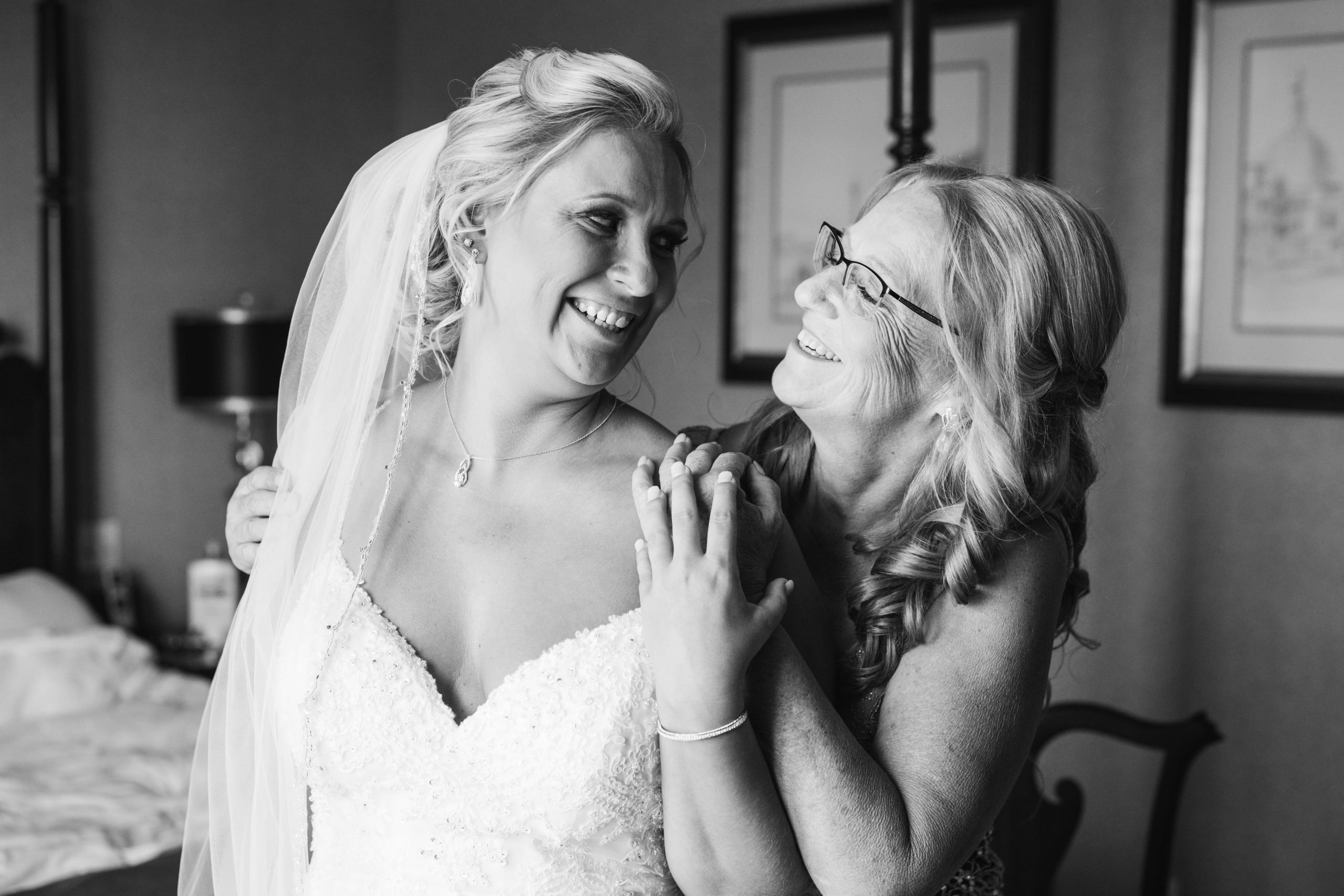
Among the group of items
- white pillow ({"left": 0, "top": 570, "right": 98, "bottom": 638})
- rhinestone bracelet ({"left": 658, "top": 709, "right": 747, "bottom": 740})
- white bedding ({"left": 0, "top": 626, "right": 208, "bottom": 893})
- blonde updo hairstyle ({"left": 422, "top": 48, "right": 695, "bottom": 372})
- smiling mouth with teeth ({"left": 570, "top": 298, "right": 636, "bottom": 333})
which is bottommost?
white bedding ({"left": 0, "top": 626, "right": 208, "bottom": 893})

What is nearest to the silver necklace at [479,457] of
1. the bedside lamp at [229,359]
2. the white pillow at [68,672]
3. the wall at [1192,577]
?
the white pillow at [68,672]

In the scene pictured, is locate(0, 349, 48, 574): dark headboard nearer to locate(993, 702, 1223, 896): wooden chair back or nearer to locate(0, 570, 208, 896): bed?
locate(0, 570, 208, 896): bed

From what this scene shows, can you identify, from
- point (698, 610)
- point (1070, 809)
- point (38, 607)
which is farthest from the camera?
point (38, 607)

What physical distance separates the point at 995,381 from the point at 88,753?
267cm

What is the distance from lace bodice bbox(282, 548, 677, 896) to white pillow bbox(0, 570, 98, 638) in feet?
7.76

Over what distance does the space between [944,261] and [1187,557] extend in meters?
2.81

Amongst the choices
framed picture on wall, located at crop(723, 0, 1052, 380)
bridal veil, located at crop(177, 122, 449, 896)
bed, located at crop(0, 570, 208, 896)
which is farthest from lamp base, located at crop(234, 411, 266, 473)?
bridal veil, located at crop(177, 122, 449, 896)

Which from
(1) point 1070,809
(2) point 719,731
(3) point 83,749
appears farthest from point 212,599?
(2) point 719,731

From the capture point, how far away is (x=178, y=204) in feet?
15.3

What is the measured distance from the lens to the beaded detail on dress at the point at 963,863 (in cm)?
168

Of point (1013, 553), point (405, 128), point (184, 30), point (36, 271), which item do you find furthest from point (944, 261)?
point (405, 128)

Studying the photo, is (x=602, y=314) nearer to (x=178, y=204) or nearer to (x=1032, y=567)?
(x=1032, y=567)

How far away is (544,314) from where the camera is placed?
64.9 inches

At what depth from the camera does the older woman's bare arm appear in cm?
146
